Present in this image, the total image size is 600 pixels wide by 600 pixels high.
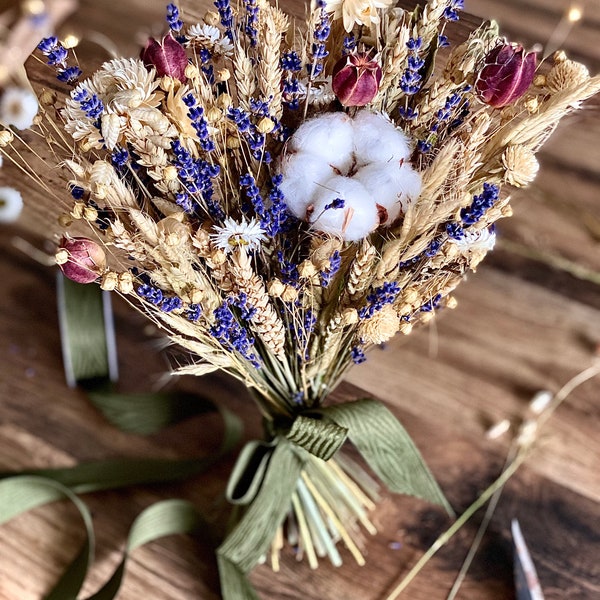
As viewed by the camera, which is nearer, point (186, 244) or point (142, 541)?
point (186, 244)

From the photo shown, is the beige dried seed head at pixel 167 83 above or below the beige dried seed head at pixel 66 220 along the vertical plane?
above

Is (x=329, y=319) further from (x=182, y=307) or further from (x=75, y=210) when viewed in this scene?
(x=75, y=210)

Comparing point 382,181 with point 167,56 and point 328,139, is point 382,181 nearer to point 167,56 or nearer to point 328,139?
point 328,139

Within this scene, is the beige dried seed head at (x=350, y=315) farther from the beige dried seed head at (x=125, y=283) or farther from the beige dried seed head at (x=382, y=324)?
the beige dried seed head at (x=125, y=283)

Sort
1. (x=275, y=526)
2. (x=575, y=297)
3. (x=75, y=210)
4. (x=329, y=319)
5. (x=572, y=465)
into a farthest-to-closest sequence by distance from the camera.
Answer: (x=575, y=297), (x=572, y=465), (x=275, y=526), (x=329, y=319), (x=75, y=210)

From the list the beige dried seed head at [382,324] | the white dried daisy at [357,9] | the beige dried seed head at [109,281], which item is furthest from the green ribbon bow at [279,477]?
the white dried daisy at [357,9]

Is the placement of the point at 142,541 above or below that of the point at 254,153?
below

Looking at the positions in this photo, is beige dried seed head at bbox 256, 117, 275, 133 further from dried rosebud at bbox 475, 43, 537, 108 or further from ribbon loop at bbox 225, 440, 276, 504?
ribbon loop at bbox 225, 440, 276, 504

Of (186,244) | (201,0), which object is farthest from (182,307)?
(201,0)

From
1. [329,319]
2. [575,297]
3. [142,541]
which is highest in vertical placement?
[575,297]
